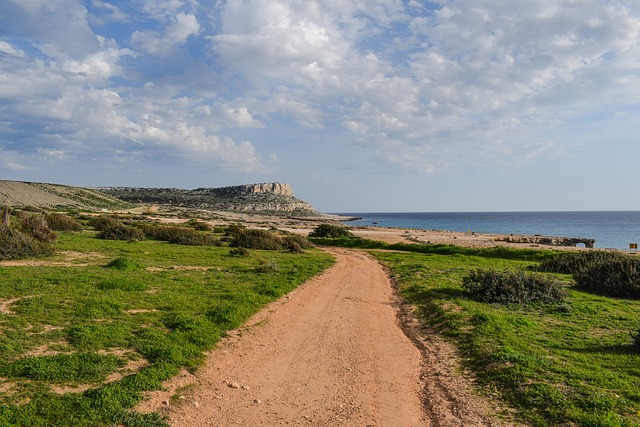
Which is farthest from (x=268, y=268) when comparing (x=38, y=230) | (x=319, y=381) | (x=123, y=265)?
(x=319, y=381)

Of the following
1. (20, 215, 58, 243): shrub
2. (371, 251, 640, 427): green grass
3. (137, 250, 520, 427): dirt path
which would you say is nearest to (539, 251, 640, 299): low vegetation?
(371, 251, 640, 427): green grass

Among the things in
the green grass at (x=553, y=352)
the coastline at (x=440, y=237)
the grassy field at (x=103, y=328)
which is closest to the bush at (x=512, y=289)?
the green grass at (x=553, y=352)

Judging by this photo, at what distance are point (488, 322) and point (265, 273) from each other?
422 inches

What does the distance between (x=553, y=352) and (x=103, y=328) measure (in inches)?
393

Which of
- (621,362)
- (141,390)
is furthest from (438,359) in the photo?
(141,390)

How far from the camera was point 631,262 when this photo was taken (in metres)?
18.8

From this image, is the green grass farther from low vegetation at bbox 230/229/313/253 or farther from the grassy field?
low vegetation at bbox 230/229/313/253

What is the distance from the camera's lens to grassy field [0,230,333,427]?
21.4 feet

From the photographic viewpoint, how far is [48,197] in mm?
85625

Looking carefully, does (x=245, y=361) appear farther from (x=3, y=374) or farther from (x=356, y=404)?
(x=3, y=374)

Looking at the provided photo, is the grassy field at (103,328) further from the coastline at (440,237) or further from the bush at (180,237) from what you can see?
the coastline at (440,237)

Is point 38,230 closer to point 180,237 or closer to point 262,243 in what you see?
point 180,237

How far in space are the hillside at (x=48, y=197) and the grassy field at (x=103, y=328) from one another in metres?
68.5

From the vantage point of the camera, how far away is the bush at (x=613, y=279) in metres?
17.2
